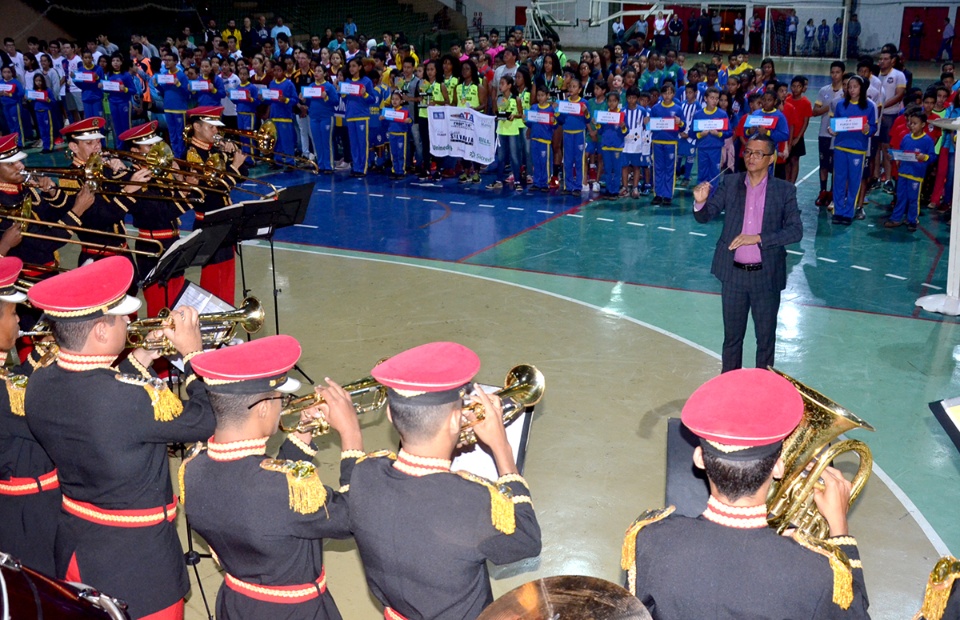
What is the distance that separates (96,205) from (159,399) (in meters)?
4.19

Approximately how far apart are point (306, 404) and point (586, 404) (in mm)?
3931

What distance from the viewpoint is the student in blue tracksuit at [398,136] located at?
50.1 feet

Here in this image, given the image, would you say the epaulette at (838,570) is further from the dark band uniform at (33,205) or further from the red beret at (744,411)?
the dark band uniform at (33,205)

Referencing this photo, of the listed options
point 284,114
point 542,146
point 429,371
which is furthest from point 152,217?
point 284,114

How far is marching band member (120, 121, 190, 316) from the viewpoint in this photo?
7551 mm

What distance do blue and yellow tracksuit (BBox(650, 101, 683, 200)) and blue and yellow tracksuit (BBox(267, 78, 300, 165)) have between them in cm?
670

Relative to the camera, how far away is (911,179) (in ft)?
38.2

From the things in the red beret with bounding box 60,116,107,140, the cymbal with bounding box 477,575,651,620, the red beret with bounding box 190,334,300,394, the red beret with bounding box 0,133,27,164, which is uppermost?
the red beret with bounding box 60,116,107,140

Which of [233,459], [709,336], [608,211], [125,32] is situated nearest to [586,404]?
[709,336]

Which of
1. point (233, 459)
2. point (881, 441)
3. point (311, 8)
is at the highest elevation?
point (311, 8)

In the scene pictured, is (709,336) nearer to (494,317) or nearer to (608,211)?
(494,317)

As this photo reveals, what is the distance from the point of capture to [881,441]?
651 centimetres

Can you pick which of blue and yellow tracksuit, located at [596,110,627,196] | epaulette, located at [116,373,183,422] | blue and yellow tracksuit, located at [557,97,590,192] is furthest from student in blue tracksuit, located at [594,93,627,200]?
epaulette, located at [116,373,183,422]

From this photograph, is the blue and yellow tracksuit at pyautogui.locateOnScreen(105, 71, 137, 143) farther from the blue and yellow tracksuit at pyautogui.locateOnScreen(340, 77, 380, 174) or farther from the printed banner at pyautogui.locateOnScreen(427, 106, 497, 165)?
the printed banner at pyautogui.locateOnScreen(427, 106, 497, 165)
